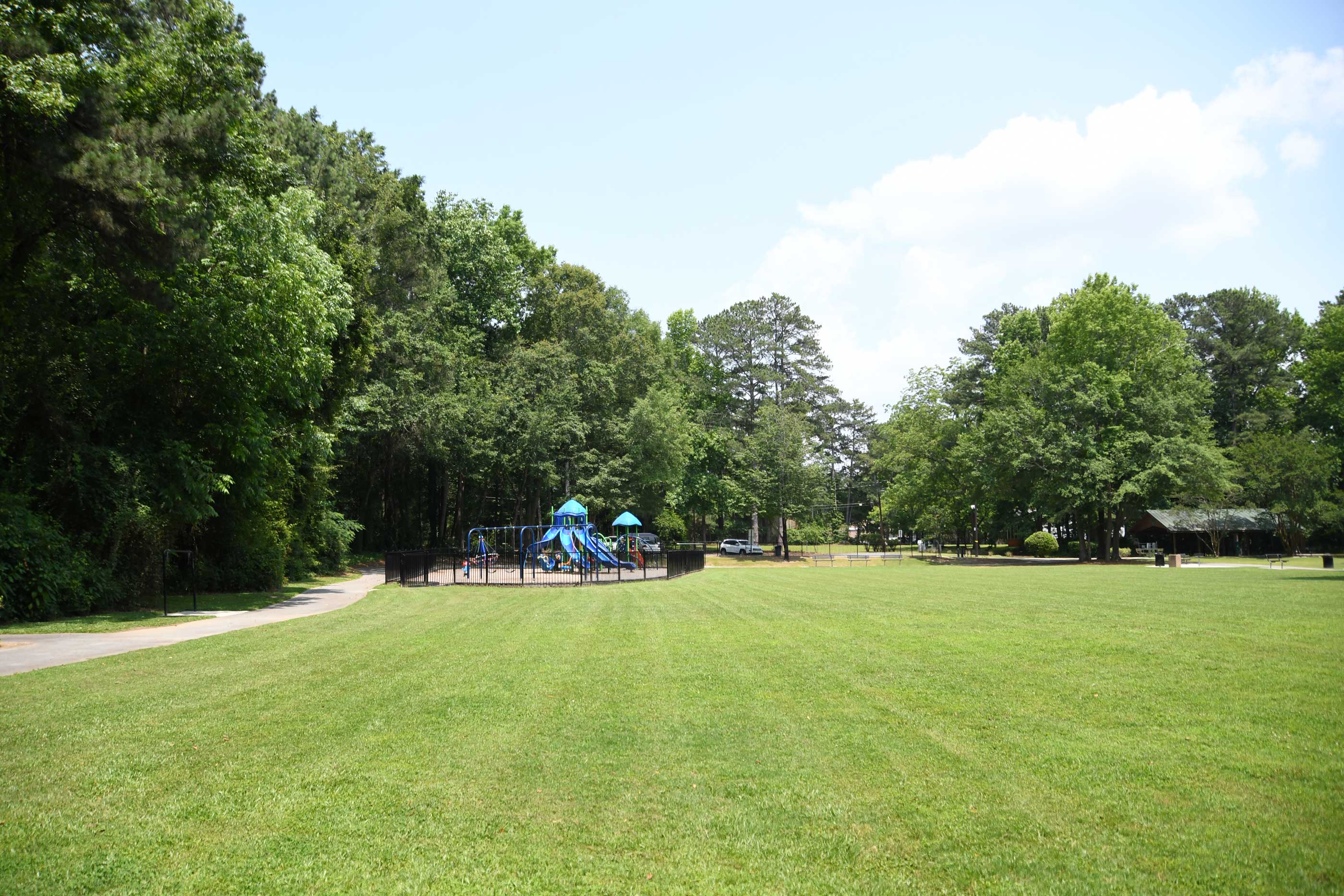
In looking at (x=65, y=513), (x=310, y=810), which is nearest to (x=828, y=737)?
(x=310, y=810)

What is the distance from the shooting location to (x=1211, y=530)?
5269 cm

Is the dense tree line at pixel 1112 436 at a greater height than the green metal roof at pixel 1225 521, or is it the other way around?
the dense tree line at pixel 1112 436

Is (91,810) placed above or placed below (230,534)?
below

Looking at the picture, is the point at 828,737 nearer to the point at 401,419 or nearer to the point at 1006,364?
the point at 401,419

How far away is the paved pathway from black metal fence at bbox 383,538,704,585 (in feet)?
22.2

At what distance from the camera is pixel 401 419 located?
126 feet

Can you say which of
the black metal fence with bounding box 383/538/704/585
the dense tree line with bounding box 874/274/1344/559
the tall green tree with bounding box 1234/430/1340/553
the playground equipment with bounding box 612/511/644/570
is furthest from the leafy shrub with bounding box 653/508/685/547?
the tall green tree with bounding box 1234/430/1340/553

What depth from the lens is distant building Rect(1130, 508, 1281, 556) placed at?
5291cm

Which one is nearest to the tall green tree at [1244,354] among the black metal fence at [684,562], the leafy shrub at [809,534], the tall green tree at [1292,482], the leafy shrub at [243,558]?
the tall green tree at [1292,482]

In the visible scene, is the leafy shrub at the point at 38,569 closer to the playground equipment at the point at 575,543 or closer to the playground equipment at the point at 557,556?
the playground equipment at the point at 557,556

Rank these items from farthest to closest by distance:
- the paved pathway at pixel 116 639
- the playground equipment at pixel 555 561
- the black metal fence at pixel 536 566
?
the playground equipment at pixel 555 561
the black metal fence at pixel 536 566
the paved pathway at pixel 116 639

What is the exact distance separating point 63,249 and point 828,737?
781 inches

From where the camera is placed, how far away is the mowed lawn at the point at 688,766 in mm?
4414

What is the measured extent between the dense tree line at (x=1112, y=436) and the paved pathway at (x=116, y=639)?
43107mm
